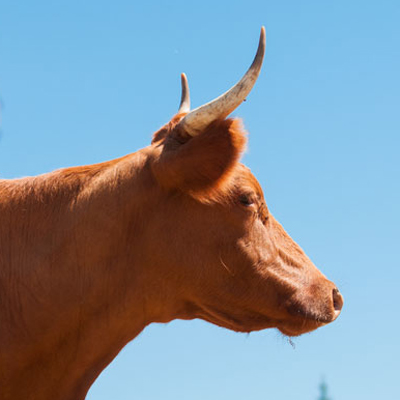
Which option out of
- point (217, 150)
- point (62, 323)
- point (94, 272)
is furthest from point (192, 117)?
point (62, 323)

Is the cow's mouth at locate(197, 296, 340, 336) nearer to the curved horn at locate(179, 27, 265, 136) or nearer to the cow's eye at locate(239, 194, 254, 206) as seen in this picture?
the cow's eye at locate(239, 194, 254, 206)

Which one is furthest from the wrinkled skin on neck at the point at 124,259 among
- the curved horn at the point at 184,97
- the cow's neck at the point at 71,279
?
the curved horn at the point at 184,97

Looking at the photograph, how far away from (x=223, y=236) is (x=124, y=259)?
3.01ft

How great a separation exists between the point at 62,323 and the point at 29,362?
0.40m

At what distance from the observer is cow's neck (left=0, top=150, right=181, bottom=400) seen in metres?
6.77

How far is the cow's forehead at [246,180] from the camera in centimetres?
764

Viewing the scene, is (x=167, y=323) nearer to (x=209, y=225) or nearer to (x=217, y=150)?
(x=209, y=225)

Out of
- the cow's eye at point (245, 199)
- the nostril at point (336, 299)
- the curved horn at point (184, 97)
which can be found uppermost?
the curved horn at point (184, 97)

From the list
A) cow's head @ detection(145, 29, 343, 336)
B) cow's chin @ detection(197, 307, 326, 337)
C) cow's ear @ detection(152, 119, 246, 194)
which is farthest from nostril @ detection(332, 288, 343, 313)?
cow's ear @ detection(152, 119, 246, 194)

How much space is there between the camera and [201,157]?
7141 mm

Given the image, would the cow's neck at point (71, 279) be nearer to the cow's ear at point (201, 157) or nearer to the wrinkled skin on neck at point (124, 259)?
the wrinkled skin on neck at point (124, 259)

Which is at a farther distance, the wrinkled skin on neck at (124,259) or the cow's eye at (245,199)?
the cow's eye at (245,199)

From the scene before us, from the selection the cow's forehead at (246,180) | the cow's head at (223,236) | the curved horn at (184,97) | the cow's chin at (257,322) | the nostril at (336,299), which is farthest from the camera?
the curved horn at (184,97)

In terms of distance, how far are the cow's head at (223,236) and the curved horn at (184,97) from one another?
0.86 meters
